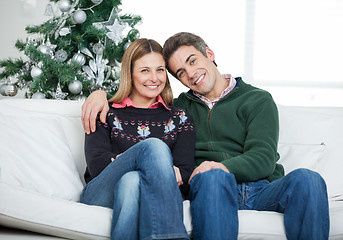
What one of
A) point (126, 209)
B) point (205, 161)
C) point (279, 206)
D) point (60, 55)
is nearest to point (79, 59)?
point (60, 55)

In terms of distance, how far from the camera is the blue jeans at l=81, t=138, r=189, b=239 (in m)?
1.28

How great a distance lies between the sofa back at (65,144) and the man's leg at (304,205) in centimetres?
53

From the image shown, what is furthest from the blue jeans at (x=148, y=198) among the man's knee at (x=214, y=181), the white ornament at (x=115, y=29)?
the white ornament at (x=115, y=29)

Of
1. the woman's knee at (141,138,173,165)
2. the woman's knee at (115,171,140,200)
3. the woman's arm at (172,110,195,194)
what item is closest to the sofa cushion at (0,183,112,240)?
the woman's knee at (115,171,140,200)

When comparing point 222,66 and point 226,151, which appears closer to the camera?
point 226,151

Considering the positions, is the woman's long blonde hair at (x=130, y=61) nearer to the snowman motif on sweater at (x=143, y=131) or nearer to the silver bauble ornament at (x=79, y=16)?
the snowman motif on sweater at (x=143, y=131)

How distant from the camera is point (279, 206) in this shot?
148 cm

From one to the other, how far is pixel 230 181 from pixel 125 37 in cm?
135

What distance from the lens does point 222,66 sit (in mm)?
3883

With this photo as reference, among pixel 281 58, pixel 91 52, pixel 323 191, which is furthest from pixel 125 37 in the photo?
pixel 281 58

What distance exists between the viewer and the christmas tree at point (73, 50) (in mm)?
2305

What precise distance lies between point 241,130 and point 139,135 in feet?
1.42

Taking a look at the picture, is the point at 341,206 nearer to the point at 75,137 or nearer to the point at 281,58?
the point at 75,137

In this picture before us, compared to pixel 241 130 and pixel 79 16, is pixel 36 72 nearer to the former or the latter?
pixel 79 16
